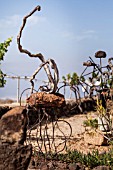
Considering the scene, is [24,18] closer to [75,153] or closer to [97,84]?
[75,153]

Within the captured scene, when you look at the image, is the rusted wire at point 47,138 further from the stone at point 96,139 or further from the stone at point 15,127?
the stone at point 15,127

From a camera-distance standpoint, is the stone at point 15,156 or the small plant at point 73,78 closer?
the stone at point 15,156

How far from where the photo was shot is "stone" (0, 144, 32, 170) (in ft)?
15.0

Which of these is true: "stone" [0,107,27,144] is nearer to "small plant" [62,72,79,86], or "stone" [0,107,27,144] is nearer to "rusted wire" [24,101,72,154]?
"rusted wire" [24,101,72,154]

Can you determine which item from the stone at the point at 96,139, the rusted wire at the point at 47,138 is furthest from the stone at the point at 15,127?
the stone at the point at 96,139

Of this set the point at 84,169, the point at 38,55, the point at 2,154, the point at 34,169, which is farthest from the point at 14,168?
the point at 38,55

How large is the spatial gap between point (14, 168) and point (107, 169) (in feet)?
5.04

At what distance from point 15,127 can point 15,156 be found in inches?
15.7

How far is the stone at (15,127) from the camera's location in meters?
4.79

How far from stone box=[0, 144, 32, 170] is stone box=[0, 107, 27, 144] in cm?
19

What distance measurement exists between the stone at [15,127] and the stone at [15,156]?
0.61 ft

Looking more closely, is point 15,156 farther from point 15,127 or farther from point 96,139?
point 96,139

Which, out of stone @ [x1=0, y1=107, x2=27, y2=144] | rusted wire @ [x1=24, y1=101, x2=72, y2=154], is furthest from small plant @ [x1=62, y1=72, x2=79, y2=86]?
stone @ [x1=0, y1=107, x2=27, y2=144]

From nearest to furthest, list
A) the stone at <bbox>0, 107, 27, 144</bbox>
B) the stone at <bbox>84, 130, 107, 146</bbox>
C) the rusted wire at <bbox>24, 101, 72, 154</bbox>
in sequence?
1. the stone at <bbox>0, 107, 27, 144</bbox>
2. the rusted wire at <bbox>24, 101, 72, 154</bbox>
3. the stone at <bbox>84, 130, 107, 146</bbox>
